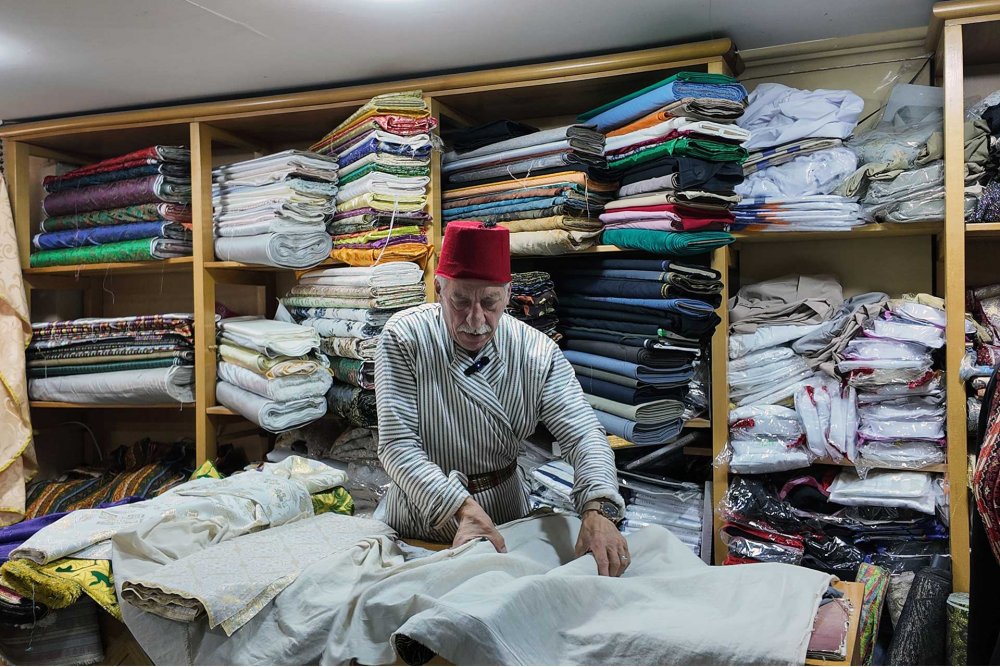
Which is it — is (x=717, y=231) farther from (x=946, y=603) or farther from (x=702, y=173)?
(x=946, y=603)

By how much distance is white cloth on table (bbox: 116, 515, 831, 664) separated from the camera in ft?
3.56

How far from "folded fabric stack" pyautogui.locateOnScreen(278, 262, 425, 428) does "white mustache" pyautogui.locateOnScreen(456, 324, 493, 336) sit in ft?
2.65

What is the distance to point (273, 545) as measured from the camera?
162 centimetres

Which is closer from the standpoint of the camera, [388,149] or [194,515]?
[194,515]

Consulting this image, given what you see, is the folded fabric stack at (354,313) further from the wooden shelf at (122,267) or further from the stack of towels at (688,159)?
the stack of towels at (688,159)

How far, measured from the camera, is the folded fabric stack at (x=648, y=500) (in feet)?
7.93

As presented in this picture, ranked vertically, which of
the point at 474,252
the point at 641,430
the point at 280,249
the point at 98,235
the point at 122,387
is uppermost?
the point at 98,235

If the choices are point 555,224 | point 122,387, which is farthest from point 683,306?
point 122,387

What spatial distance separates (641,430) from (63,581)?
154cm

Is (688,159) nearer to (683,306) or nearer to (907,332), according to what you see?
(683,306)

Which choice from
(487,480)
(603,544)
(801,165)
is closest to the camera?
(603,544)

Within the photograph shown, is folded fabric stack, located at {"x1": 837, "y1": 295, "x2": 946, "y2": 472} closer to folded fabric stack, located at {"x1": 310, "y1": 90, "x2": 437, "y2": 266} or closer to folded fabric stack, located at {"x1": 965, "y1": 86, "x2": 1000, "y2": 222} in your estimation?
folded fabric stack, located at {"x1": 965, "y1": 86, "x2": 1000, "y2": 222}

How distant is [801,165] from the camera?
228cm

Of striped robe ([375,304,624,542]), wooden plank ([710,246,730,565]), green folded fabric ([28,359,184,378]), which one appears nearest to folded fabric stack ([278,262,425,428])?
green folded fabric ([28,359,184,378])
